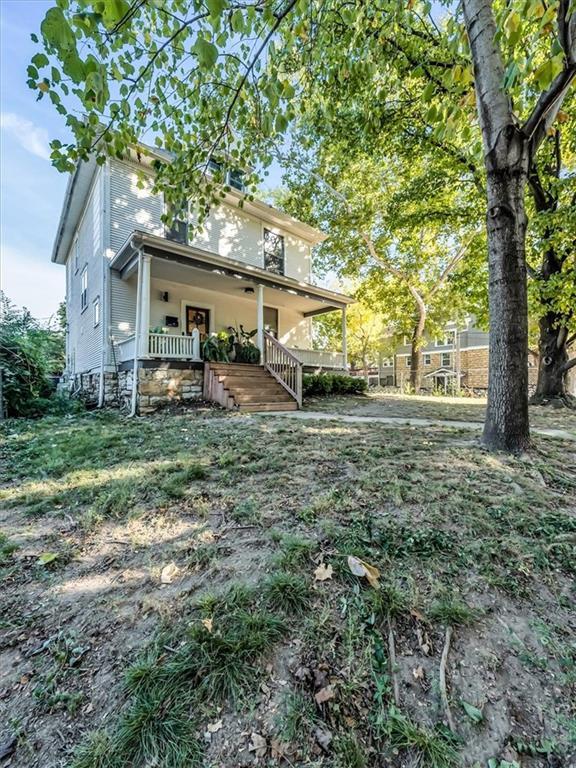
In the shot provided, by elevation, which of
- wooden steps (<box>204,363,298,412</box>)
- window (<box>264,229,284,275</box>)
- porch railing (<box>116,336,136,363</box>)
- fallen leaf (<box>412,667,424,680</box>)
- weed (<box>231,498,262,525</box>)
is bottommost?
fallen leaf (<box>412,667,424,680</box>)

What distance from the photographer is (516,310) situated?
3420 mm

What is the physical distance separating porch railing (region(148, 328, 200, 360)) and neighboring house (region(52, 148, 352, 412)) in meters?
0.03

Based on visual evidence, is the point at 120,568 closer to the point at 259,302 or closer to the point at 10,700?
the point at 10,700

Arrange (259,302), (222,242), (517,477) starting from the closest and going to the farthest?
1. (517,477)
2. (259,302)
3. (222,242)

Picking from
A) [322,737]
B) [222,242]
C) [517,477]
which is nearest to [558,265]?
[517,477]

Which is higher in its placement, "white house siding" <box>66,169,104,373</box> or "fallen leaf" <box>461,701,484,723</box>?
"white house siding" <box>66,169,104,373</box>

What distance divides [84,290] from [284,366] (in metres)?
7.74

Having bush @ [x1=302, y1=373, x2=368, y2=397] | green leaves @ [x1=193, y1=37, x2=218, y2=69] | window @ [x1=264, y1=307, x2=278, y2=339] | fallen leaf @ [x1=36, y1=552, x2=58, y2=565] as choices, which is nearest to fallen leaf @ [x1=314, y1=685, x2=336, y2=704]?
fallen leaf @ [x1=36, y1=552, x2=58, y2=565]

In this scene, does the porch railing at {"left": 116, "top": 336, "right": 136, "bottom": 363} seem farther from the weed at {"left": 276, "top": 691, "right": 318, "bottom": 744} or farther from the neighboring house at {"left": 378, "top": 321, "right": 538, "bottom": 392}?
the neighboring house at {"left": 378, "top": 321, "right": 538, "bottom": 392}

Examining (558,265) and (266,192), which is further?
(266,192)

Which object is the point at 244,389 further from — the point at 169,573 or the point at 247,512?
the point at 169,573

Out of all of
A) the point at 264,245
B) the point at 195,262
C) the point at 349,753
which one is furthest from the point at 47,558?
the point at 264,245

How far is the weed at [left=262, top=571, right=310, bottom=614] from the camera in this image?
1.59 metres

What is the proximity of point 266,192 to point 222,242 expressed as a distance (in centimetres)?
1088
